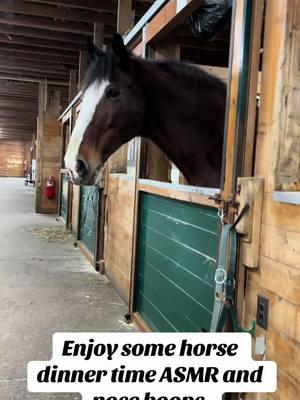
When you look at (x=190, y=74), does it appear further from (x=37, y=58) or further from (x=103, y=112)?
(x=37, y=58)

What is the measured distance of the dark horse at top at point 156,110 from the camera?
79.7 inches

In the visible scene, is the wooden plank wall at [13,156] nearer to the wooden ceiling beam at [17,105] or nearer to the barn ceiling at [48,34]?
the wooden ceiling beam at [17,105]

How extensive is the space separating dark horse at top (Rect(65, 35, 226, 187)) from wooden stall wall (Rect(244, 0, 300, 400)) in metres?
0.87

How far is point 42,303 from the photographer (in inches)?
124

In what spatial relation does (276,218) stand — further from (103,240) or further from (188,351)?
(103,240)

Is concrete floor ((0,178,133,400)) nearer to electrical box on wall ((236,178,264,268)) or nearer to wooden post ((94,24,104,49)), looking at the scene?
→ electrical box on wall ((236,178,264,268))

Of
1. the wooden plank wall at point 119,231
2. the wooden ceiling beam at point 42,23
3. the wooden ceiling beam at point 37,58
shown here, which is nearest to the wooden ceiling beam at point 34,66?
the wooden ceiling beam at point 37,58

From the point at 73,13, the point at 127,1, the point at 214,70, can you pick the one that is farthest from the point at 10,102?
the point at 214,70

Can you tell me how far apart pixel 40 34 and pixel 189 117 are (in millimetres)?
5672

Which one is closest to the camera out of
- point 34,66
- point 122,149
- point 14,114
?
point 122,149

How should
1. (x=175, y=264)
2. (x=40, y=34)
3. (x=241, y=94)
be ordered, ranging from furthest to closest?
(x=40, y=34)
(x=175, y=264)
(x=241, y=94)

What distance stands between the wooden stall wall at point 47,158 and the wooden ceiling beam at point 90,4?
11.3ft

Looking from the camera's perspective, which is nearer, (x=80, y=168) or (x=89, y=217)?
(x=80, y=168)

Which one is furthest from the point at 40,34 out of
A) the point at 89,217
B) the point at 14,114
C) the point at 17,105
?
the point at 14,114
